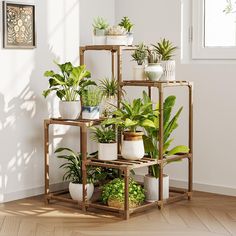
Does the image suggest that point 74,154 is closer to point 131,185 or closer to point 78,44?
point 131,185

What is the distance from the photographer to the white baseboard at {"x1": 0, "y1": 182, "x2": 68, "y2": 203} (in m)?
4.90

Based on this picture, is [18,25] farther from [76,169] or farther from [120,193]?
[120,193]

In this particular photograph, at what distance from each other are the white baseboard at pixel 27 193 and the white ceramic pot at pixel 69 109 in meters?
0.71

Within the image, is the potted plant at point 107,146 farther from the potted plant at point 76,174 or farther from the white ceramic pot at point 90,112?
the potted plant at point 76,174

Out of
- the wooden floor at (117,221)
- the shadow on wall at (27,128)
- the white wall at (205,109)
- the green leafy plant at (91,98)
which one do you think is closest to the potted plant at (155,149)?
the wooden floor at (117,221)

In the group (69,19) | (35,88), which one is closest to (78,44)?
(69,19)

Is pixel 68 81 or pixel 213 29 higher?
pixel 213 29

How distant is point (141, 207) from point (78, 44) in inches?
63.2

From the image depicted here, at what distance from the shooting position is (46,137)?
16.0 ft

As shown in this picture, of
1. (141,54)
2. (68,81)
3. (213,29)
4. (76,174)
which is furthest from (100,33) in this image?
(76,174)

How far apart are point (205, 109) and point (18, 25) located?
1728 mm

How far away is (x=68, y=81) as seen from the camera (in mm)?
4809

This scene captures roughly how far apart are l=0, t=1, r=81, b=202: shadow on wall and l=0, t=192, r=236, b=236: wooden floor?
0.19 m

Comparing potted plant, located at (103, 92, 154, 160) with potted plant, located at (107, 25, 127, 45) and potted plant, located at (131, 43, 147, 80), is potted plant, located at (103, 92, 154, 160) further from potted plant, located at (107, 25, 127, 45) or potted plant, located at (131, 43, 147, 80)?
potted plant, located at (107, 25, 127, 45)
